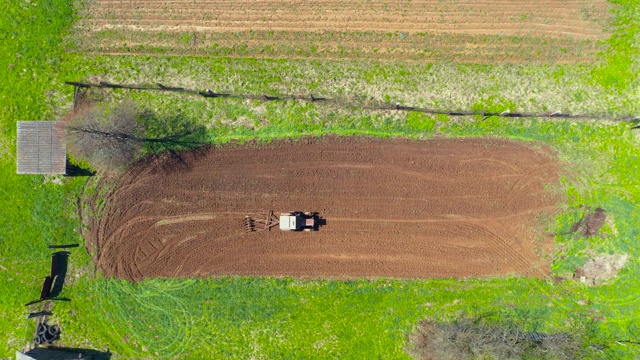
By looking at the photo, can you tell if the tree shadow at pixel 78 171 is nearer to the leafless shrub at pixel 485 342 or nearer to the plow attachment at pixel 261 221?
the plow attachment at pixel 261 221

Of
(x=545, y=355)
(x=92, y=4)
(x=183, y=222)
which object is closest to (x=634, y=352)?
(x=545, y=355)

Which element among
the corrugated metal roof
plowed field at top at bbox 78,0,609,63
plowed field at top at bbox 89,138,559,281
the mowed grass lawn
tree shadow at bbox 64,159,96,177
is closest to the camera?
the corrugated metal roof

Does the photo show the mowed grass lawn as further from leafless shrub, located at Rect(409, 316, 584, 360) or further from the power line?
leafless shrub, located at Rect(409, 316, 584, 360)

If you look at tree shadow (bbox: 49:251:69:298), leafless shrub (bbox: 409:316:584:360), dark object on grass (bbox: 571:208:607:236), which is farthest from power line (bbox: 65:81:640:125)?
leafless shrub (bbox: 409:316:584:360)

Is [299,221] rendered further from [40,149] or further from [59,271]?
[40,149]

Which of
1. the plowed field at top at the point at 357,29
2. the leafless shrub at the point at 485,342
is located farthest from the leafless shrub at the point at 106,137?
the leafless shrub at the point at 485,342

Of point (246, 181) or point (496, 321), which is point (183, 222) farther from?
point (496, 321)
